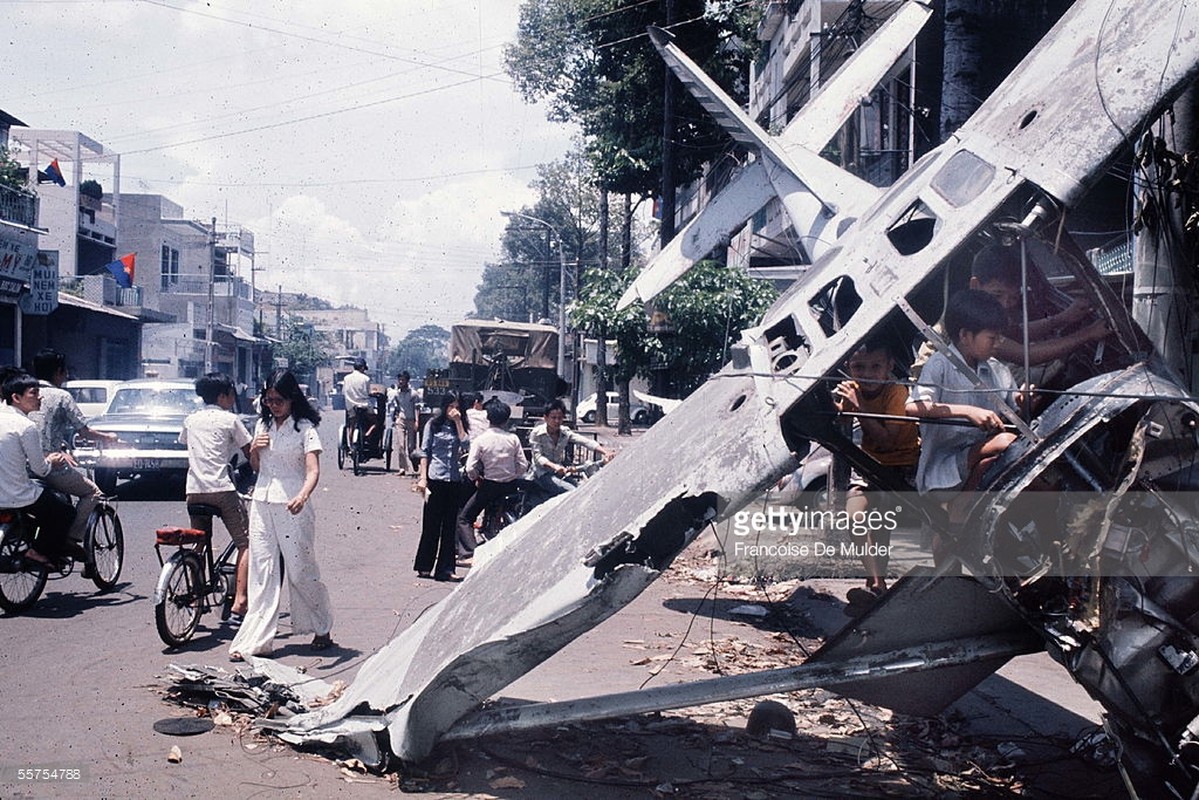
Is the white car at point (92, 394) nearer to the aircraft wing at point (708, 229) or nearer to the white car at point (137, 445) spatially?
the white car at point (137, 445)

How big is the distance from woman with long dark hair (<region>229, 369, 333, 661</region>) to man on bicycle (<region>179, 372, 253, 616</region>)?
25.8 inches

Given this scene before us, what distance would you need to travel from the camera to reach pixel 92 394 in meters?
21.4

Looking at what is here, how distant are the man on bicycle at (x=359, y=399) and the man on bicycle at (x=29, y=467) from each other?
40.0 ft

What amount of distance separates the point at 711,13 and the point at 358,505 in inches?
542

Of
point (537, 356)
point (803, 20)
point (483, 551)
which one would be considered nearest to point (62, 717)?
point (483, 551)

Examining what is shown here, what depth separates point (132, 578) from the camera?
32.6 ft

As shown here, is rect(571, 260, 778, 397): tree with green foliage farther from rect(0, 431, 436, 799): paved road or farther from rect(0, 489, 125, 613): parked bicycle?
rect(0, 489, 125, 613): parked bicycle

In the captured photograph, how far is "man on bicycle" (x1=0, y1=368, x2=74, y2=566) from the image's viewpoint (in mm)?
8117

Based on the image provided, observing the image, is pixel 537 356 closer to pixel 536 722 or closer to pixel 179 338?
pixel 536 722

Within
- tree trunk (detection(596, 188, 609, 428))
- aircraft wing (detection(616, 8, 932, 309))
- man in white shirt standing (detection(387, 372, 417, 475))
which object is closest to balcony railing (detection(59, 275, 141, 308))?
tree trunk (detection(596, 188, 609, 428))

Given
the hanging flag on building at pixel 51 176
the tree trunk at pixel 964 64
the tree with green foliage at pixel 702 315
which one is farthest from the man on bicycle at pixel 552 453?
the hanging flag on building at pixel 51 176

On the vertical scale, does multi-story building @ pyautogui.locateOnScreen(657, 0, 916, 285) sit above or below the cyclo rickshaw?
above

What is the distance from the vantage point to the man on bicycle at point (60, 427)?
8.77 meters

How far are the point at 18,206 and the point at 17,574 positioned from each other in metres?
28.9
